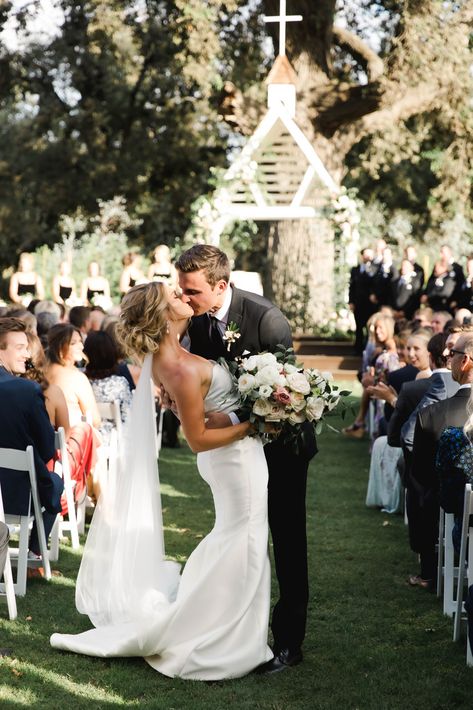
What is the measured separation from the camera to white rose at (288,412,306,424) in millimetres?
4902

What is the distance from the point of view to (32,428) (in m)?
6.40

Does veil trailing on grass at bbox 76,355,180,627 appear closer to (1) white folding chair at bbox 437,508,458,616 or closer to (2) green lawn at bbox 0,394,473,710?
(2) green lawn at bbox 0,394,473,710

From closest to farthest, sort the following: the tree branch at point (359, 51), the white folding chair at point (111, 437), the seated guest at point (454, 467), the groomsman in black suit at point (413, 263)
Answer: the seated guest at point (454, 467)
the white folding chair at point (111, 437)
the groomsman in black suit at point (413, 263)
the tree branch at point (359, 51)

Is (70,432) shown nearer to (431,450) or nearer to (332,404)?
(431,450)

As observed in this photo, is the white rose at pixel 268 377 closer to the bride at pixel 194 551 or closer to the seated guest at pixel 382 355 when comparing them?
the bride at pixel 194 551

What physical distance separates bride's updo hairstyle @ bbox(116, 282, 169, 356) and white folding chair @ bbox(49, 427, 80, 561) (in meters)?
2.57

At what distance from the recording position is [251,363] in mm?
4930

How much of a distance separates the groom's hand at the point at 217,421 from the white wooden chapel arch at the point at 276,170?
12.3m

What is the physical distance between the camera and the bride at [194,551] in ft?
15.9

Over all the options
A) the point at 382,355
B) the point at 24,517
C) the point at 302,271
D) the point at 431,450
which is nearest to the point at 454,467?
the point at 431,450

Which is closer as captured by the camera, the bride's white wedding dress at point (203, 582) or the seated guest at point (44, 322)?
the bride's white wedding dress at point (203, 582)

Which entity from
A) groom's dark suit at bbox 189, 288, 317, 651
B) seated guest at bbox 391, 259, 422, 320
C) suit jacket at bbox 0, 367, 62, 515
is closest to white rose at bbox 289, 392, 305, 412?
groom's dark suit at bbox 189, 288, 317, 651

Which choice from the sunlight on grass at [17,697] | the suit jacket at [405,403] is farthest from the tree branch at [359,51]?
the sunlight on grass at [17,697]

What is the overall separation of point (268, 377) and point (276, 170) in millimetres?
13381
